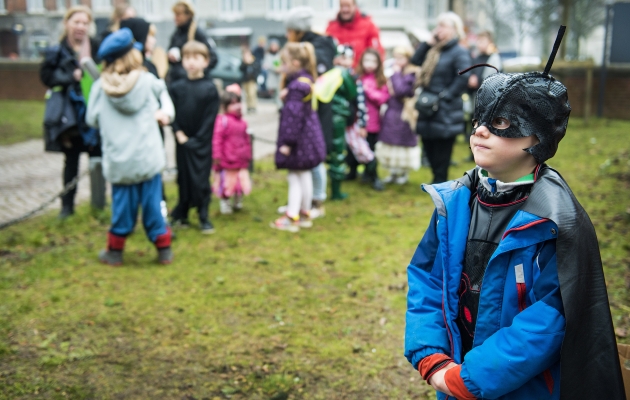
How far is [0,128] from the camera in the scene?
1614 centimetres

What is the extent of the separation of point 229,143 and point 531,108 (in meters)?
5.82

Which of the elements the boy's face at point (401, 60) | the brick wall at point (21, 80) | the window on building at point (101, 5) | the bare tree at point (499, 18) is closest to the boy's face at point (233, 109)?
the boy's face at point (401, 60)

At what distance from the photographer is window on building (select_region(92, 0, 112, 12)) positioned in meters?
46.1

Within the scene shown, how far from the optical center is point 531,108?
6.75 ft

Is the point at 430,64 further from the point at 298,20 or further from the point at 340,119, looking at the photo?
the point at 298,20

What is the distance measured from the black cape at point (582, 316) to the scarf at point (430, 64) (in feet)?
20.6

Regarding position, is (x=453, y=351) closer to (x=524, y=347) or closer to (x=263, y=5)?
(x=524, y=347)

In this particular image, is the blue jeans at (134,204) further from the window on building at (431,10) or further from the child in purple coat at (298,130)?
the window on building at (431,10)

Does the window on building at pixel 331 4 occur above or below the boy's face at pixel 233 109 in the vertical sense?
above

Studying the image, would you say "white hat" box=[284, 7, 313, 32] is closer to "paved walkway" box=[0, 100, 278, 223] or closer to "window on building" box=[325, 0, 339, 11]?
"paved walkway" box=[0, 100, 278, 223]

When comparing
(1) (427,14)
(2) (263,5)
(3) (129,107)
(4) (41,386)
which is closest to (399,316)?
(4) (41,386)

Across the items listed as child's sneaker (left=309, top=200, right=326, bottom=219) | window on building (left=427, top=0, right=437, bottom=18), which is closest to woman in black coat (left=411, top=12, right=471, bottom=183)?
child's sneaker (left=309, top=200, right=326, bottom=219)

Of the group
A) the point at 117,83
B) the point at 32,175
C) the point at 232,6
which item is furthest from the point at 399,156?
the point at 232,6

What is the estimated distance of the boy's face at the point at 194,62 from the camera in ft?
22.0
